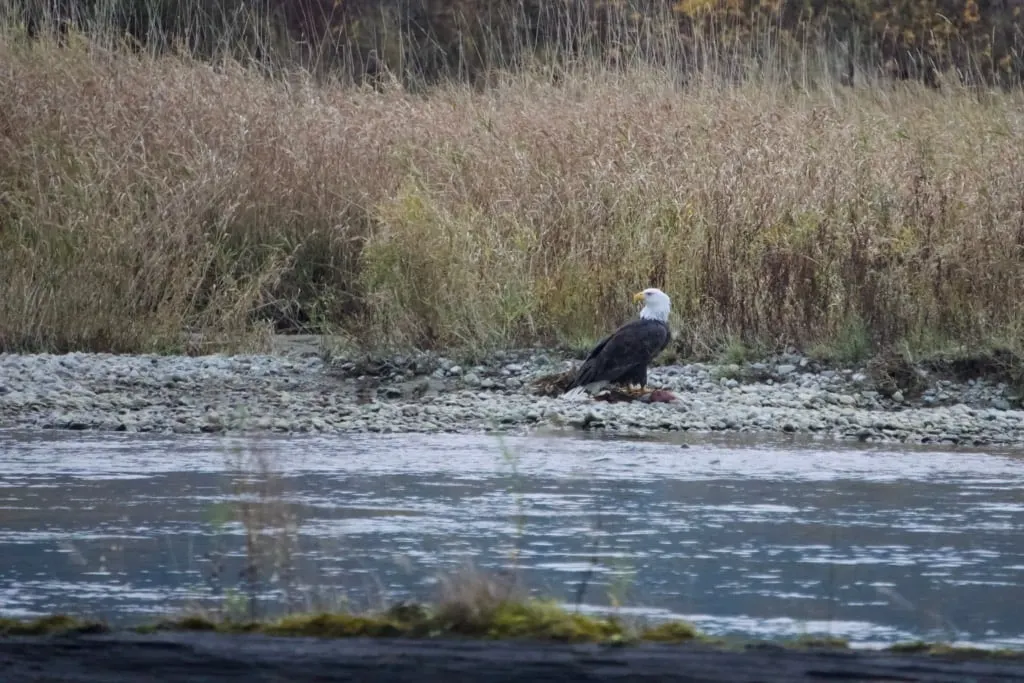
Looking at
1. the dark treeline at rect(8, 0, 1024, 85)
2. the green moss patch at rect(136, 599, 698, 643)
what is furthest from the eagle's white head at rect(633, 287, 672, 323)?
the dark treeline at rect(8, 0, 1024, 85)

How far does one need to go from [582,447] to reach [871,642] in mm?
4439

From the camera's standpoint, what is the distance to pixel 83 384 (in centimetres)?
1111

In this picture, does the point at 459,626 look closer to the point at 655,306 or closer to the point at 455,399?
the point at 455,399

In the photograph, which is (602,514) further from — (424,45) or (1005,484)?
(424,45)

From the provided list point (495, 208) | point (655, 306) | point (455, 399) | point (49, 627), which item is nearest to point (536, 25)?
point (495, 208)

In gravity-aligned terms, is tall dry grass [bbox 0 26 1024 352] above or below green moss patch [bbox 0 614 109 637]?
above

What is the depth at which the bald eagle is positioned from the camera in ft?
34.5

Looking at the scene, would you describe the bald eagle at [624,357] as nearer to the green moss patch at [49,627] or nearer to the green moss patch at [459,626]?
the green moss patch at [459,626]

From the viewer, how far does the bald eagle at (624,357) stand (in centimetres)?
1051

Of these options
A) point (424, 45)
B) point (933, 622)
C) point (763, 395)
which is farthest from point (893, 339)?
point (424, 45)

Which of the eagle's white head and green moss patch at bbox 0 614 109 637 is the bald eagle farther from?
green moss patch at bbox 0 614 109 637

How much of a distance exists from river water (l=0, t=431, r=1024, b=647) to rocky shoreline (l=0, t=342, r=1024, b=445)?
0.49 metres

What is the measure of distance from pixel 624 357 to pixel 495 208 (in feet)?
10.3

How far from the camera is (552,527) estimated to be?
662cm
